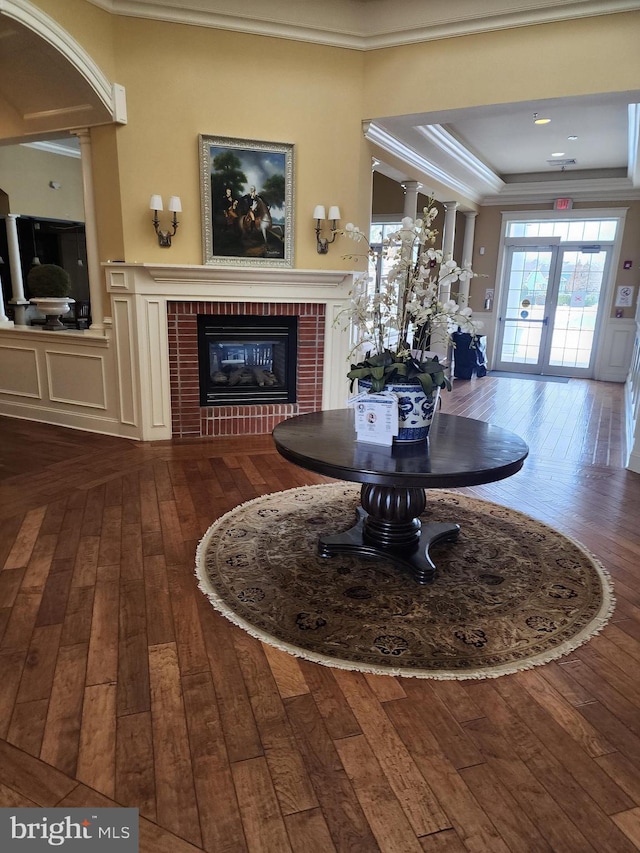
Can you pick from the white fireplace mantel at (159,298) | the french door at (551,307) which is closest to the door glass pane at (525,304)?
the french door at (551,307)

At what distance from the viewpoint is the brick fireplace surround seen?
15.5 feet

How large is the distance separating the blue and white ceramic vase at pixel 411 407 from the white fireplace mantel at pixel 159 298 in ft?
6.65

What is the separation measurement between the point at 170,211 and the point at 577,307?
7.03 metres

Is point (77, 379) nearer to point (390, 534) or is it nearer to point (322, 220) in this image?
point (322, 220)

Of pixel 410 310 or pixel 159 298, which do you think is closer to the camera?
pixel 410 310

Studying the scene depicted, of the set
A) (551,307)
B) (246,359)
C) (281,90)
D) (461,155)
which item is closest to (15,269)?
(246,359)

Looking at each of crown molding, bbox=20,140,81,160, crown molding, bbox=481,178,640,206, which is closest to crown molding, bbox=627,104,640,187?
crown molding, bbox=481,178,640,206

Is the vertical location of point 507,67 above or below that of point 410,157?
above

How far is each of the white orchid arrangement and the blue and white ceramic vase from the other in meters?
0.04

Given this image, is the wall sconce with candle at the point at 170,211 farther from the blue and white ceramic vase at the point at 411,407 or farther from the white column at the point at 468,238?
the white column at the point at 468,238

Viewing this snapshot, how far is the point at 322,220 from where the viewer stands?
4777mm

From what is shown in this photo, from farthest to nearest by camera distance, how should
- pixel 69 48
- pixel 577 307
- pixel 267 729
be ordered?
pixel 577 307
pixel 69 48
pixel 267 729

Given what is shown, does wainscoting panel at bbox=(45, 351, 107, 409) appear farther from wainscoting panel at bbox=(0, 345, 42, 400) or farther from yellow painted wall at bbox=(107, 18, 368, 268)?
yellow painted wall at bbox=(107, 18, 368, 268)

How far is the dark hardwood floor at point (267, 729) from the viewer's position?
1419 millimetres
